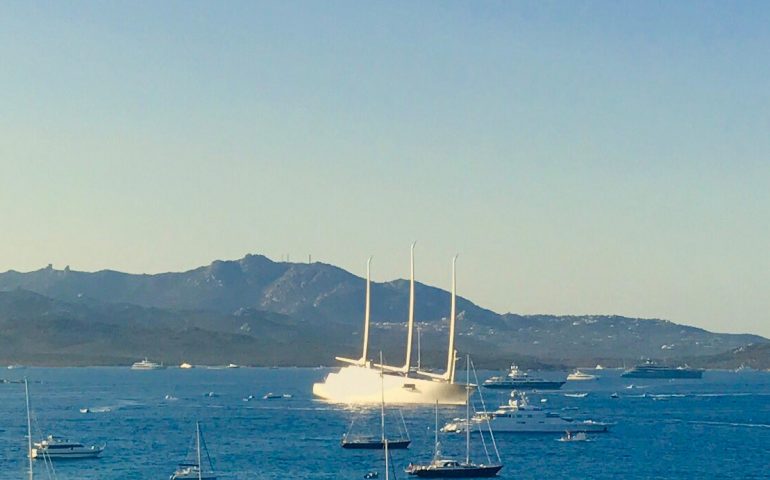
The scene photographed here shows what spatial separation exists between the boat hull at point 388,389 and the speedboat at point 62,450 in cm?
4983

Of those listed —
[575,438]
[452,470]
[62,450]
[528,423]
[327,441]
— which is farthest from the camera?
[528,423]

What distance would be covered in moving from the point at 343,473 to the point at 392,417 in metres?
47.9

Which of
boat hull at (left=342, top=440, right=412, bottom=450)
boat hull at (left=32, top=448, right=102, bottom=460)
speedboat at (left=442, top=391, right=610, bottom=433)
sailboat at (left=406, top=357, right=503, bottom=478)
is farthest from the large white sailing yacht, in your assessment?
sailboat at (left=406, top=357, right=503, bottom=478)

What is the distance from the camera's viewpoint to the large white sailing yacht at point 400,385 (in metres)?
149

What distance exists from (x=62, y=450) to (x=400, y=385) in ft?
209

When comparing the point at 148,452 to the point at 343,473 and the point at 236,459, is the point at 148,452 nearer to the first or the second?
the point at 236,459

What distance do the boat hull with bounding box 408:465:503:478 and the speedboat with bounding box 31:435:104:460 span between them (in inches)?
965

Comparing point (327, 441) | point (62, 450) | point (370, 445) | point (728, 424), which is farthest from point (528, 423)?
point (62, 450)

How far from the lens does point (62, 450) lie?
92438 mm

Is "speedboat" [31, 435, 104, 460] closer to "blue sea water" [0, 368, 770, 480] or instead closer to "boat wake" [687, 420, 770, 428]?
"blue sea water" [0, 368, 770, 480]

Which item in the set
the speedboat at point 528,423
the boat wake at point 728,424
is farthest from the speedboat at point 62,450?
the boat wake at point 728,424

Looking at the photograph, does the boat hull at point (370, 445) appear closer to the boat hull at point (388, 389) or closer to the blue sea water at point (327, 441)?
the blue sea water at point (327, 441)

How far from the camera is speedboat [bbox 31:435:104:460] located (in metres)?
90.9

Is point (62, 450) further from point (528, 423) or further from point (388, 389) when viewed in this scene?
point (388, 389)
